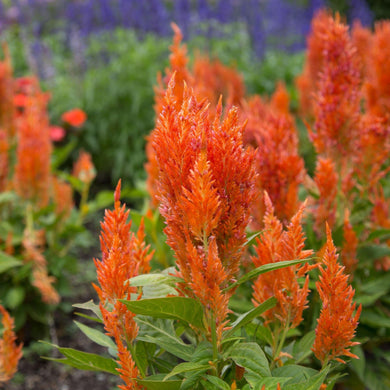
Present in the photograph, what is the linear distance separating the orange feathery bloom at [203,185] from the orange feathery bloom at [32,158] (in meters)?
2.22

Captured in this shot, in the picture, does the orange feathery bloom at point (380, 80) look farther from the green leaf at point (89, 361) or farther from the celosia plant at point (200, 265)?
the green leaf at point (89, 361)

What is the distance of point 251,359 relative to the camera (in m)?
1.35

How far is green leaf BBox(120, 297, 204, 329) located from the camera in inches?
50.7

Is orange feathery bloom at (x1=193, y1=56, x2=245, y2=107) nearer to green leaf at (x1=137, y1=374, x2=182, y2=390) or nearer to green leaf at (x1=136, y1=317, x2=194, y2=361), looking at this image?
green leaf at (x1=136, y1=317, x2=194, y2=361)

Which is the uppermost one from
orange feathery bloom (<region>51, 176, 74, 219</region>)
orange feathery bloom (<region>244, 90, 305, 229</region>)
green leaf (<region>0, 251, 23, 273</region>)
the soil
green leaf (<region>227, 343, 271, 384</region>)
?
orange feathery bloom (<region>244, 90, 305, 229</region>)

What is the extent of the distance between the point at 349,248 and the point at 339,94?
687 mm

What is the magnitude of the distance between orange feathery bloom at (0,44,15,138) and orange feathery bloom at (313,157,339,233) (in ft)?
8.97

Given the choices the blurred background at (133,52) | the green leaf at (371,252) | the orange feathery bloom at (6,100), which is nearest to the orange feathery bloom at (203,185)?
the green leaf at (371,252)

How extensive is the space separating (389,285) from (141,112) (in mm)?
4814

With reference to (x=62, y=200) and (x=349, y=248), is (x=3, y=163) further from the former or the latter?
(x=349, y=248)

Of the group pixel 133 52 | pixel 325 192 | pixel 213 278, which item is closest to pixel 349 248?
pixel 325 192

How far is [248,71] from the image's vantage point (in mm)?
7402

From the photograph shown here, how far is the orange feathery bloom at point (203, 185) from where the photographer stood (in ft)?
4.02

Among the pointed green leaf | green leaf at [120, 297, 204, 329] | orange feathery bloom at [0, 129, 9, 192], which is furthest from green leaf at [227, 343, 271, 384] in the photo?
orange feathery bloom at [0, 129, 9, 192]
